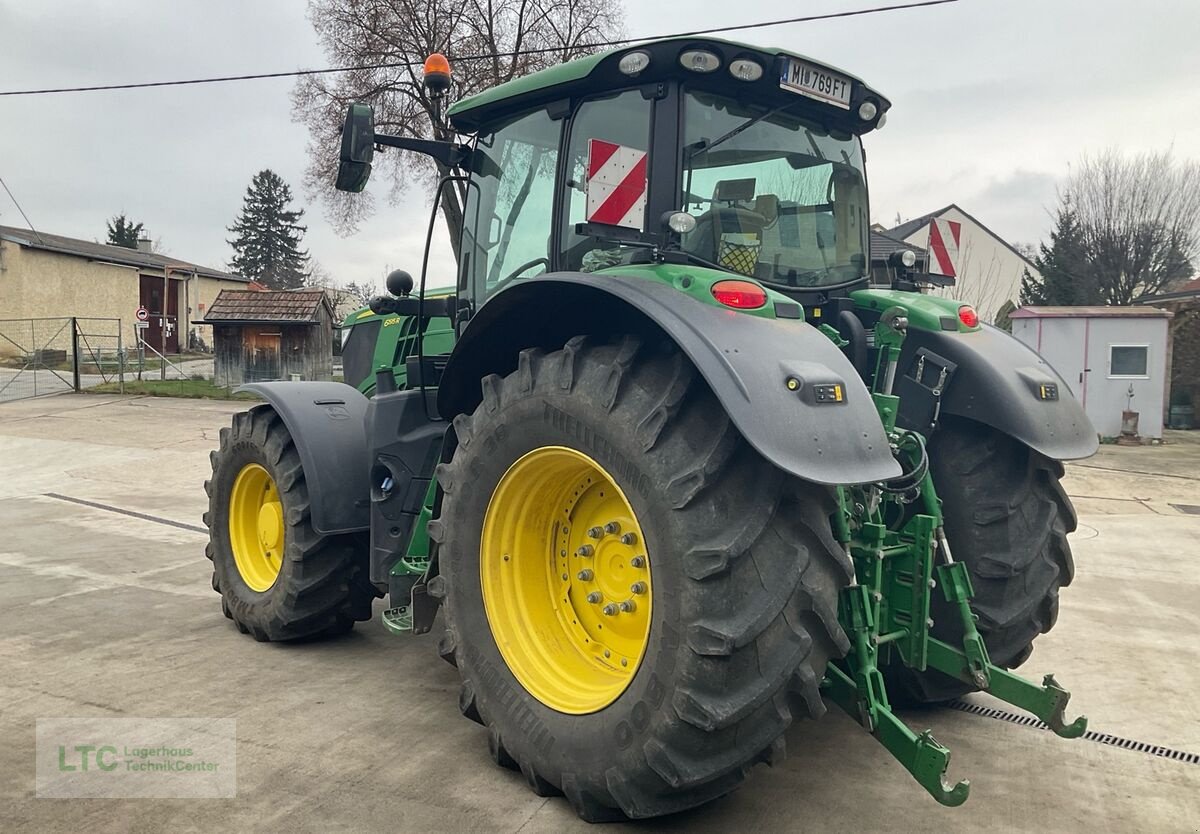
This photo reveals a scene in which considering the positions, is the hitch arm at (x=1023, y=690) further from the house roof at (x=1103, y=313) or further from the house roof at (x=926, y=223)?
the house roof at (x=926, y=223)

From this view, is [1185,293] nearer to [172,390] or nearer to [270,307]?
[270,307]

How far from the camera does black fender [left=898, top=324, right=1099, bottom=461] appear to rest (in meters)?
3.41

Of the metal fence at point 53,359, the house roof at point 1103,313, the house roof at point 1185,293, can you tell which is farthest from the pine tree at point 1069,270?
the metal fence at point 53,359

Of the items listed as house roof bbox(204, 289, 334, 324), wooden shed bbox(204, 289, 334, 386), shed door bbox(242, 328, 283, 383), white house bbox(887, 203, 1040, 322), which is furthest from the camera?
white house bbox(887, 203, 1040, 322)

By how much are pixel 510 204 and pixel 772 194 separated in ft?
3.74

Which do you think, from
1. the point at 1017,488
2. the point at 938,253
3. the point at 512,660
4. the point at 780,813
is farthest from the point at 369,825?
the point at 938,253

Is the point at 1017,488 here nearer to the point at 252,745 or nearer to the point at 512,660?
the point at 512,660

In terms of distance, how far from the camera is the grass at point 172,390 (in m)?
19.9

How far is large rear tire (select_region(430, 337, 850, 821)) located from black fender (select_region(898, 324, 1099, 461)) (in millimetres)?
1222

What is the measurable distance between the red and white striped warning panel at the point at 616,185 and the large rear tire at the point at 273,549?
2.19 m

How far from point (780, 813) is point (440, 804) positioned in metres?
1.09

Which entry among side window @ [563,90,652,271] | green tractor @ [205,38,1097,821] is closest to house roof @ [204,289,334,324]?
green tractor @ [205,38,1097,821]

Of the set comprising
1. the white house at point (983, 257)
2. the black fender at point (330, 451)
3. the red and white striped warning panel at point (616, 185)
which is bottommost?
the black fender at point (330, 451)

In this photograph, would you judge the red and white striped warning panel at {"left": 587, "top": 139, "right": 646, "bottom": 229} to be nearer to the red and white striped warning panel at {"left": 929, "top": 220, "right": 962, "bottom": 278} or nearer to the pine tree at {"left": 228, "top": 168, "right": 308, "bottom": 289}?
the red and white striped warning panel at {"left": 929, "top": 220, "right": 962, "bottom": 278}
